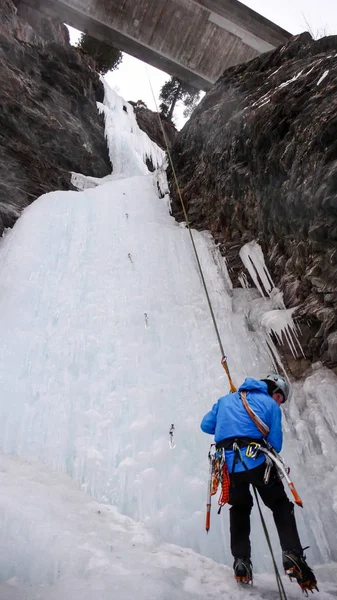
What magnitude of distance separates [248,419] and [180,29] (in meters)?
11.5

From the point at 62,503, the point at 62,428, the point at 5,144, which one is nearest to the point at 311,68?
the point at 62,428

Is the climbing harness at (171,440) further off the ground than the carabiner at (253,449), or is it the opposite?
the climbing harness at (171,440)

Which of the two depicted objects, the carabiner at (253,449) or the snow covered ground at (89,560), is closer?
the snow covered ground at (89,560)

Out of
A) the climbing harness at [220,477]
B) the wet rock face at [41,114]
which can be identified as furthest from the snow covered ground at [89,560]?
the wet rock face at [41,114]

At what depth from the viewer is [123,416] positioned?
3.79m

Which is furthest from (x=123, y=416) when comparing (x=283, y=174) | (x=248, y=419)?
(x=283, y=174)

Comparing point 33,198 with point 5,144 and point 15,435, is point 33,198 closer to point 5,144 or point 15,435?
point 5,144

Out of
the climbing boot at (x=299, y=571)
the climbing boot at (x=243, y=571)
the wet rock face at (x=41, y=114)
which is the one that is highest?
the wet rock face at (x=41, y=114)

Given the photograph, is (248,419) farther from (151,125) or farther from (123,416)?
(151,125)

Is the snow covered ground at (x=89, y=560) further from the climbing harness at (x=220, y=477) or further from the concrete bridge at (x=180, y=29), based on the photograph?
the concrete bridge at (x=180, y=29)

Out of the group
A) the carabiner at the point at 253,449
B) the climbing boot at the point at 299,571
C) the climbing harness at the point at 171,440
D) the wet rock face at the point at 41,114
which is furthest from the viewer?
the wet rock face at the point at 41,114

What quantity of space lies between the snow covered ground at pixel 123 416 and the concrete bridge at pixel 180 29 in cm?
703

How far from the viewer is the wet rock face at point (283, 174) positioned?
390 cm

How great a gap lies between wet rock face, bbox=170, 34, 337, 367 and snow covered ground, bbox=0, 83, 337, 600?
0.52 metres
